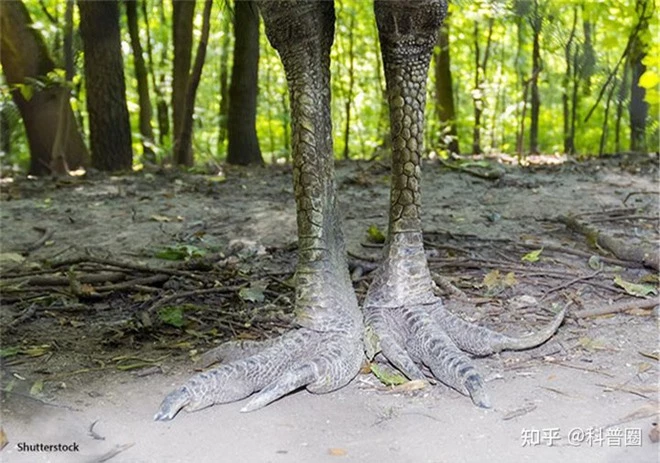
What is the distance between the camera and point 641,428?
254cm

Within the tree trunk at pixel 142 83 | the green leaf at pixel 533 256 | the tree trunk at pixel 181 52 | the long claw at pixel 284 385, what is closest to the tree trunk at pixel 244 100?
the tree trunk at pixel 181 52

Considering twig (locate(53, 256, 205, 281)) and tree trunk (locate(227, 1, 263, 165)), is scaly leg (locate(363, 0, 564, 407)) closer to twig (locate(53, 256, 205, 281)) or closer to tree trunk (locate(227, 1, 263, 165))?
twig (locate(53, 256, 205, 281))

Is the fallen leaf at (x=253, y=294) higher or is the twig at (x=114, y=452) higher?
the fallen leaf at (x=253, y=294)

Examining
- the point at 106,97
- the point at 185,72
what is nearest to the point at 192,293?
the point at 106,97

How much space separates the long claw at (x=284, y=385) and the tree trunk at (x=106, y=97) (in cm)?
652

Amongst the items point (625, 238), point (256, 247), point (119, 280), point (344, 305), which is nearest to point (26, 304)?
point (119, 280)

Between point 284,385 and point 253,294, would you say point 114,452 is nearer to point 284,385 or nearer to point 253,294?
point 284,385

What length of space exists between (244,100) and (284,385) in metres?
7.25

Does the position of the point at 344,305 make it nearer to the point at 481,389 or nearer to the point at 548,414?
the point at 481,389

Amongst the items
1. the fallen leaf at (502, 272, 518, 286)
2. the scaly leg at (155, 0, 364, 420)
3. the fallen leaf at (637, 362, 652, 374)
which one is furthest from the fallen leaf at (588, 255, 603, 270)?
the scaly leg at (155, 0, 364, 420)

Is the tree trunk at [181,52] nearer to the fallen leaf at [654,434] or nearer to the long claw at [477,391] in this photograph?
the long claw at [477,391]

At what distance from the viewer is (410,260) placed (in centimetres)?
351

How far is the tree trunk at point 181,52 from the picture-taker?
398 inches

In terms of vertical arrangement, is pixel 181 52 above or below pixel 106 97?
above
